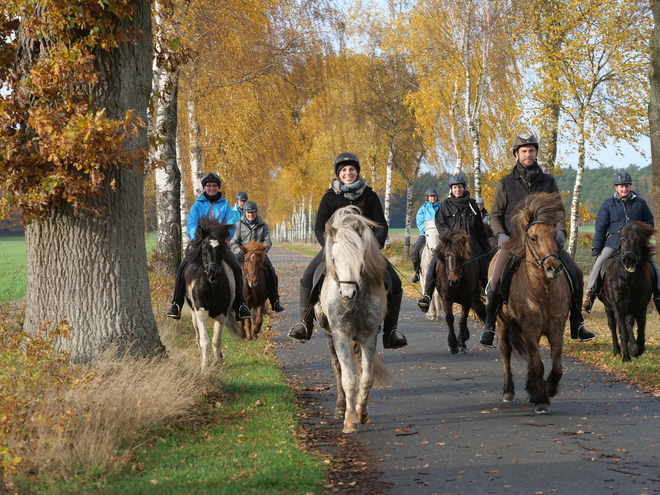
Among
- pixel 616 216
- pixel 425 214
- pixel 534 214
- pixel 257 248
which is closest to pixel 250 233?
pixel 257 248

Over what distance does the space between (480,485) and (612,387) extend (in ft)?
14.5

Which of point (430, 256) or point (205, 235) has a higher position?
point (205, 235)

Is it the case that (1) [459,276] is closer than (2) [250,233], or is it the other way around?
(1) [459,276]

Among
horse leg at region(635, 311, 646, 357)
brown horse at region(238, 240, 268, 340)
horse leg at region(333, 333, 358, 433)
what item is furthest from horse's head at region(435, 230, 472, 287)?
horse leg at region(333, 333, 358, 433)

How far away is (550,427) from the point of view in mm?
7195

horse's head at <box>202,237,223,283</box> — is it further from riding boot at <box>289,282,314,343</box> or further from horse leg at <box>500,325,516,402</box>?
horse leg at <box>500,325,516,402</box>

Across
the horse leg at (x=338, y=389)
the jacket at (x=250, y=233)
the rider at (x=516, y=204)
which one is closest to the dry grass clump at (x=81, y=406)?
the horse leg at (x=338, y=389)

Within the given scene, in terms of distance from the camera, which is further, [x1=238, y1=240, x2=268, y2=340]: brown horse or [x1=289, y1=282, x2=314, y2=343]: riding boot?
[x1=238, y1=240, x2=268, y2=340]: brown horse

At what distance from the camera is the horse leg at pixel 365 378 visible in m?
7.46

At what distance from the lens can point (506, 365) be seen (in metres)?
8.69

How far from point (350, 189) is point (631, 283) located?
5.37 m

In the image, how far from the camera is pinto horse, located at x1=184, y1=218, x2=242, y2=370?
10.4 m

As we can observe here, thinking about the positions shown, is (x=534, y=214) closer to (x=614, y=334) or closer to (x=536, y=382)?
(x=536, y=382)

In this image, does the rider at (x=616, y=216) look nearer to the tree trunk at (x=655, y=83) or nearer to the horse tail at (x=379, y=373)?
the tree trunk at (x=655, y=83)
